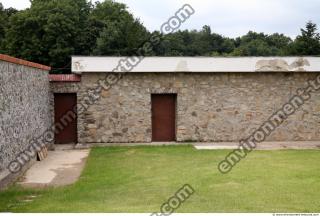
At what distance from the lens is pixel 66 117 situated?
18.5m

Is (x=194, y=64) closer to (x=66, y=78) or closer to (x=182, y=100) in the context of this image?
(x=182, y=100)

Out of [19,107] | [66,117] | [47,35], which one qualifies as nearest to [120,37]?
[47,35]

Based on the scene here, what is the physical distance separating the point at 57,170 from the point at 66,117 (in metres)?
5.84

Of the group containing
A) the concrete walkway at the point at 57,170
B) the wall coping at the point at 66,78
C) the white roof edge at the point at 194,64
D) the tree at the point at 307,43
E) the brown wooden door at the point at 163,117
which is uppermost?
the tree at the point at 307,43

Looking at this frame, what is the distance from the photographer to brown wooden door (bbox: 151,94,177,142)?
1836cm

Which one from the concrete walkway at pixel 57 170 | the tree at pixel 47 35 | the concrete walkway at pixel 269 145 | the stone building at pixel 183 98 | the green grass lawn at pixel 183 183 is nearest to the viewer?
the green grass lawn at pixel 183 183

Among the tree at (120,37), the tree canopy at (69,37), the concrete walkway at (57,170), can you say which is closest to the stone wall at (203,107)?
the concrete walkway at (57,170)

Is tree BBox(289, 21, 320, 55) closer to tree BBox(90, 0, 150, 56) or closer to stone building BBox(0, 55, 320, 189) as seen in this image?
tree BBox(90, 0, 150, 56)

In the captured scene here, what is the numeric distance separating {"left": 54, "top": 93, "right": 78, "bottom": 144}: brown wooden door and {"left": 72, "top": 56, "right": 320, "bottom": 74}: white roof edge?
1298 millimetres

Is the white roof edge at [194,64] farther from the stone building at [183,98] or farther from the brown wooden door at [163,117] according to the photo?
the brown wooden door at [163,117]

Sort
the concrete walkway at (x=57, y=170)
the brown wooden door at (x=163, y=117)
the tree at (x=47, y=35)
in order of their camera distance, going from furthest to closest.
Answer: the tree at (x=47, y=35) → the brown wooden door at (x=163, y=117) → the concrete walkway at (x=57, y=170)

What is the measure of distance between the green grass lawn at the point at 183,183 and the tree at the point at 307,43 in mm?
30761

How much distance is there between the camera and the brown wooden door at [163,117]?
1836 cm

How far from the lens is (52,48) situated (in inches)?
1608
